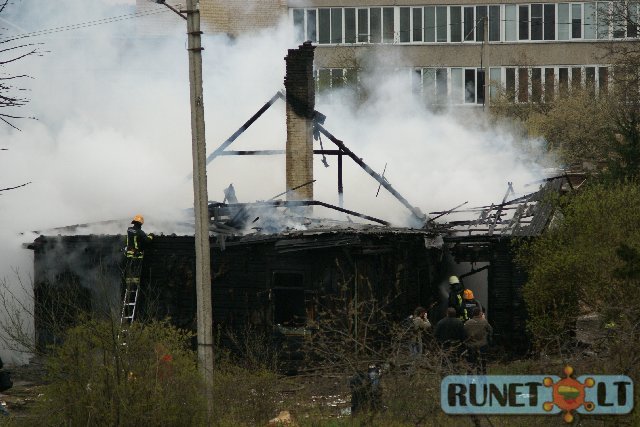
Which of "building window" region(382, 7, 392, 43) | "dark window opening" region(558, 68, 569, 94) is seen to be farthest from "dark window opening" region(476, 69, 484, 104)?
"building window" region(382, 7, 392, 43)

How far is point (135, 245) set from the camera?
20.2m

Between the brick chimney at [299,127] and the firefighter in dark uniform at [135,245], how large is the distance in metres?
4.68

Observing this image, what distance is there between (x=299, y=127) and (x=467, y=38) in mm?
25380

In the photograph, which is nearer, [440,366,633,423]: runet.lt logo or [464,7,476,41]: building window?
[440,366,633,423]: runet.lt logo

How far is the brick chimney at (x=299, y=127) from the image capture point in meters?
24.1

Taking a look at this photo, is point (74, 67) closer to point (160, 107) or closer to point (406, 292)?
point (160, 107)

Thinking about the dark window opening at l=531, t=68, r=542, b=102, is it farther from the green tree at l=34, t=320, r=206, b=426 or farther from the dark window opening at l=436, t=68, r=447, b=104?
the green tree at l=34, t=320, r=206, b=426

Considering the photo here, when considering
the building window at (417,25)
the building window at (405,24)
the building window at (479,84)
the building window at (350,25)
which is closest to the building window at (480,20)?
the building window at (479,84)

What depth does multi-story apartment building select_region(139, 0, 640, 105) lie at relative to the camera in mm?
46562

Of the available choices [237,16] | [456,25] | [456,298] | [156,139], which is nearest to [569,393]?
[456,298]

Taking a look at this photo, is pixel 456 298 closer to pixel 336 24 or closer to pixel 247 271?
pixel 247 271

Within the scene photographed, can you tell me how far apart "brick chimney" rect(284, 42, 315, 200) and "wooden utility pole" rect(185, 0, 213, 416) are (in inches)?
400

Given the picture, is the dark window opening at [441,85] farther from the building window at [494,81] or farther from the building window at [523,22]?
the building window at [523,22]

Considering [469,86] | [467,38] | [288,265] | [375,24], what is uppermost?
[375,24]
